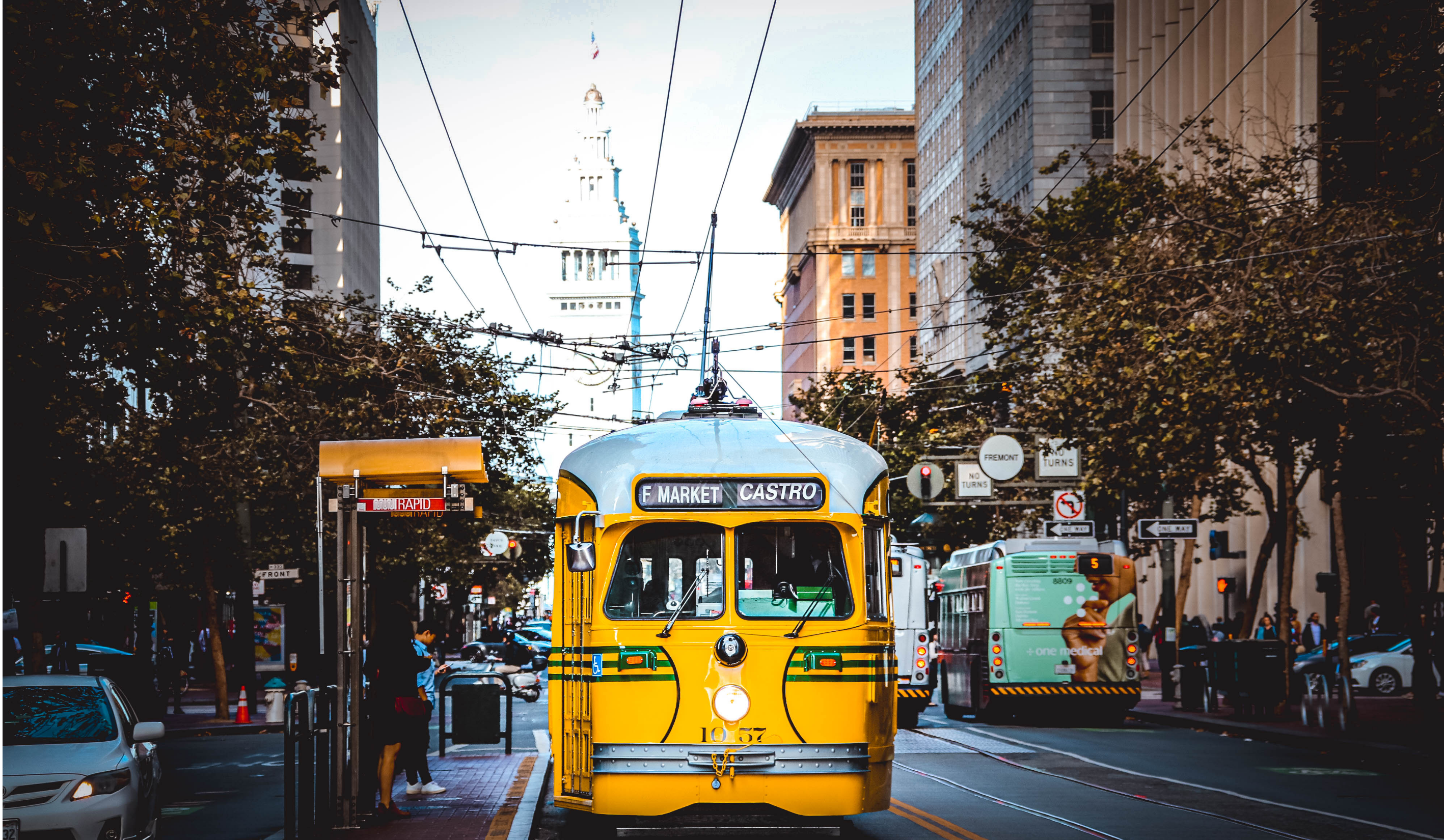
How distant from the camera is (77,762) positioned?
1154 centimetres

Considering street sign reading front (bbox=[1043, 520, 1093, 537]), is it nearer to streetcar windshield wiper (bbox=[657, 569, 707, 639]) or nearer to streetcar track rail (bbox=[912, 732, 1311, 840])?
streetcar track rail (bbox=[912, 732, 1311, 840])

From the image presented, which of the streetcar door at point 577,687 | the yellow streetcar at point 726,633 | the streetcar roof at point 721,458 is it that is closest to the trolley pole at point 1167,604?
the streetcar roof at point 721,458

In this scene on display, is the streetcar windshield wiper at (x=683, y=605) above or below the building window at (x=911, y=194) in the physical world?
below

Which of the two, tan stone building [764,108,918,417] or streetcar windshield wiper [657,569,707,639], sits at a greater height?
tan stone building [764,108,918,417]

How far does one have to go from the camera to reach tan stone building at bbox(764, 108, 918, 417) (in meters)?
124

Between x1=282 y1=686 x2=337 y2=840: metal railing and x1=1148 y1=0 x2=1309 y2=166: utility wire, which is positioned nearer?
x1=282 y1=686 x2=337 y2=840: metal railing

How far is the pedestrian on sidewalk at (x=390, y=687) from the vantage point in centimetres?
1363

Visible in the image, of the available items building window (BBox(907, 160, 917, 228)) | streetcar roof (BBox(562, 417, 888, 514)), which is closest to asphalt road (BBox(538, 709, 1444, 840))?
streetcar roof (BBox(562, 417, 888, 514))

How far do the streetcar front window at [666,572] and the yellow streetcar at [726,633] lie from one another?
1 centimetres

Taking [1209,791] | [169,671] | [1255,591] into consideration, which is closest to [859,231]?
[169,671]

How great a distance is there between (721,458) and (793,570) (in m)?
0.98

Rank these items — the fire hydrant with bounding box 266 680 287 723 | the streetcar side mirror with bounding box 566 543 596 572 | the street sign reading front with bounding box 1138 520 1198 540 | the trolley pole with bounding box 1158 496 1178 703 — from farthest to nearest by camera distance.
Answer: the trolley pole with bounding box 1158 496 1178 703
the street sign reading front with bounding box 1138 520 1198 540
the fire hydrant with bounding box 266 680 287 723
the streetcar side mirror with bounding box 566 543 596 572

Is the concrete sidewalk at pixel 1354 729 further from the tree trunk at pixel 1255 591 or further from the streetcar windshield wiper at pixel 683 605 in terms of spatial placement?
the streetcar windshield wiper at pixel 683 605

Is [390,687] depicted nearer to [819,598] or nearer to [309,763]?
[309,763]
